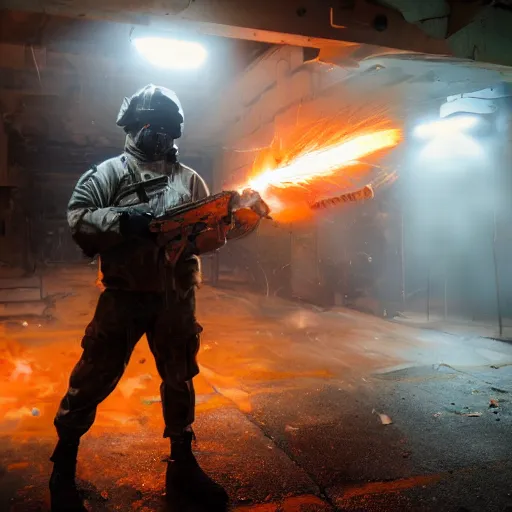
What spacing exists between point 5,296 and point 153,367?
563 cm

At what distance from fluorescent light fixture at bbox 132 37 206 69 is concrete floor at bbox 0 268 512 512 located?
416 centimetres

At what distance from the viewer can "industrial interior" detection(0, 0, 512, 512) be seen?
292 cm

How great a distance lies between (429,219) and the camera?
8.97 metres

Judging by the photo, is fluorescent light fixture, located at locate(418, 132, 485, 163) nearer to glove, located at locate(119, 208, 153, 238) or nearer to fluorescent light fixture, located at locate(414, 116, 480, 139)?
fluorescent light fixture, located at locate(414, 116, 480, 139)

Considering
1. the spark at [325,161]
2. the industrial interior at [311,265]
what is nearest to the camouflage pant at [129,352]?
the industrial interior at [311,265]

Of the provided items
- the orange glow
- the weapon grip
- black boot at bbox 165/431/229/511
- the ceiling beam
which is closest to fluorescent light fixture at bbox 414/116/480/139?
the orange glow

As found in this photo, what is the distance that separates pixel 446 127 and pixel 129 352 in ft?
22.6

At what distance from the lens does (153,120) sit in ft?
8.90

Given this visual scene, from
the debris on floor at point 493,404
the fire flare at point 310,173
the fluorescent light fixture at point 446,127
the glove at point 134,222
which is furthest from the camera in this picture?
the fluorescent light fixture at point 446,127

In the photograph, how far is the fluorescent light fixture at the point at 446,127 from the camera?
738 cm

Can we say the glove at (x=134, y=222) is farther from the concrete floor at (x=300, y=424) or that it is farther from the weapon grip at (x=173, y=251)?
the concrete floor at (x=300, y=424)

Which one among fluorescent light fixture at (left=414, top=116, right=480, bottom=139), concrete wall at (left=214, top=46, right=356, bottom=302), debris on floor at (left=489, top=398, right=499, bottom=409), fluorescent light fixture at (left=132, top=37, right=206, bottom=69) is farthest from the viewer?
concrete wall at (left=214, top=46, right=356, bottom=302)

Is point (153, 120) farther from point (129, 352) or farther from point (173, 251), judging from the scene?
point (129, 352)

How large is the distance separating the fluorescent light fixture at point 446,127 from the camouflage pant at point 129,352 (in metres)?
6.18
